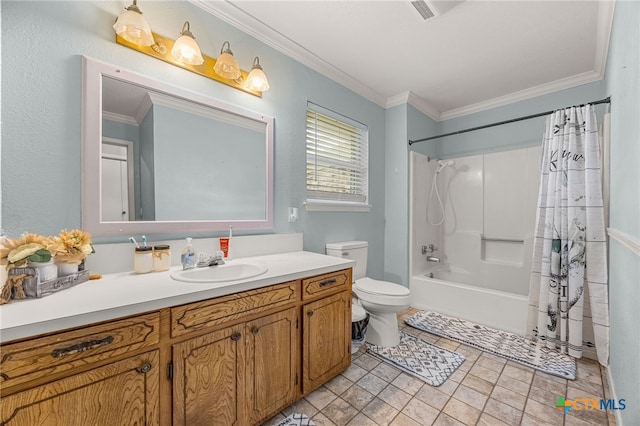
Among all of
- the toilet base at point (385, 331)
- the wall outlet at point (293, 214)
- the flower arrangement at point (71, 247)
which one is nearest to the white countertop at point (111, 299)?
the flower arrangement at point (71, 247)

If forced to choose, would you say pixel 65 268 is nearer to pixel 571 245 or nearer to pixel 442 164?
pixel 571 245

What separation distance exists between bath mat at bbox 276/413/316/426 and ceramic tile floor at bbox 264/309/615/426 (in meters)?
0.03

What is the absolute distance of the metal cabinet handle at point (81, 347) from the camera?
76 centimetres

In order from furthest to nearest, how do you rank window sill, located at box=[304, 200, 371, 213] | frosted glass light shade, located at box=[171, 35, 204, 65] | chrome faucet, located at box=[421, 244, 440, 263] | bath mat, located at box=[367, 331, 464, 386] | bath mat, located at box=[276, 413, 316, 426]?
chrome faucet, located at box=[421, 244, 440, 263], window sill, located at box=[304, 200, 371, 213], bath mat, located at box=[367, 331, 464, 386], frosted glass light shade, located at box=[171, 35, 204, 65], bath mat, located at box=[276, 413, 316, 426]

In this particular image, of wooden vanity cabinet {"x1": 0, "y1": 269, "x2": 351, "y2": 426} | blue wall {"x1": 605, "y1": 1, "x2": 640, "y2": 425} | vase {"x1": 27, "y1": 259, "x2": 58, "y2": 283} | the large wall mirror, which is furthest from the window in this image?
blue wall {"x1": 605, "y1": 1, "x2": 640, "y2": 425}

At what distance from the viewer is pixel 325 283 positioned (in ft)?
5.07

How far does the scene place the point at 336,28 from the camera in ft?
6.18

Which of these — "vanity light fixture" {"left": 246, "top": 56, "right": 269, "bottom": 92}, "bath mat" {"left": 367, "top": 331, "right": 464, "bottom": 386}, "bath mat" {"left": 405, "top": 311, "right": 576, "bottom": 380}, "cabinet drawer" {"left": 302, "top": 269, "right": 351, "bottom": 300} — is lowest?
"bath mat" {"left": 367, "top": 331, "right": 464, "bottom": 386}

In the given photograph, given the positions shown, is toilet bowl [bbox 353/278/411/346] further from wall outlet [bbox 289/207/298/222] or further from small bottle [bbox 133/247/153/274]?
small bottle [bbox 133/247/153/274]

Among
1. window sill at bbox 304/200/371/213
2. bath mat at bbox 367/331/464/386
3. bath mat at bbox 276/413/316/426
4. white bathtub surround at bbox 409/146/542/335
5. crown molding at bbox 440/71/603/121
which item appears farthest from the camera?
white bathtub surround at bbox 409/146/542/335

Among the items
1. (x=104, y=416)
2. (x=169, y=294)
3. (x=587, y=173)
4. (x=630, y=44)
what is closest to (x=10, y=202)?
(x=169, y=294)

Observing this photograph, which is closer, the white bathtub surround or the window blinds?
the window blinds

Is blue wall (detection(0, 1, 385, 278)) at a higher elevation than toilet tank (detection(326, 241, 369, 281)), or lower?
higher

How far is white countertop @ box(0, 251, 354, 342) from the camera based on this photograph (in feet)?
2.39
